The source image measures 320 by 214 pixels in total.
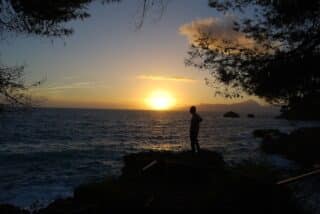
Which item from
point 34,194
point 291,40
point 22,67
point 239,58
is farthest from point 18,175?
point 291,40

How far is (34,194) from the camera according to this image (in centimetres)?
1576

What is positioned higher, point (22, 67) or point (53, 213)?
point (22, 67)

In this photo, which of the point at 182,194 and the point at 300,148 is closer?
the point at 182,194

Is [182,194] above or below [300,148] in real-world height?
above

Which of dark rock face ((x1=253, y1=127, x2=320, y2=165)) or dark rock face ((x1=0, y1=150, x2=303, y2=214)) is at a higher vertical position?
dark rock face ((x1=0, y1=150, x2=303, y2=214))

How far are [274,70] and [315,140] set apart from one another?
23.8 metres

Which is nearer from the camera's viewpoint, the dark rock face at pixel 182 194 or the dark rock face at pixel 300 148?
the dark rock face at pixel 182 194

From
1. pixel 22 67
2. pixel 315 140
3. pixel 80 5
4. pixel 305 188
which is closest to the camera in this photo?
pixel 22 67

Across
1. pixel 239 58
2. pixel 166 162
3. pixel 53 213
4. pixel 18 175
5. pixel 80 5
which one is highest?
pixel 80 5

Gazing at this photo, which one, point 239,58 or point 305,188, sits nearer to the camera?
point 239,58

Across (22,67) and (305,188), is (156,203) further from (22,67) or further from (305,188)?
(305,188)

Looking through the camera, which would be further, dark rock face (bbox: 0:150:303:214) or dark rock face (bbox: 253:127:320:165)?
dark rock face (bbox: 253:127:320:165)

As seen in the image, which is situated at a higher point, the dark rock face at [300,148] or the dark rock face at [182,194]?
the dark rock face at [182,194]

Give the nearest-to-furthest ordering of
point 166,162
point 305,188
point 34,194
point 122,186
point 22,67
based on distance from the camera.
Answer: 1. point 22,67
2. point 122,186
3. point 166,162
4. point 305,188
5. point 34,194
